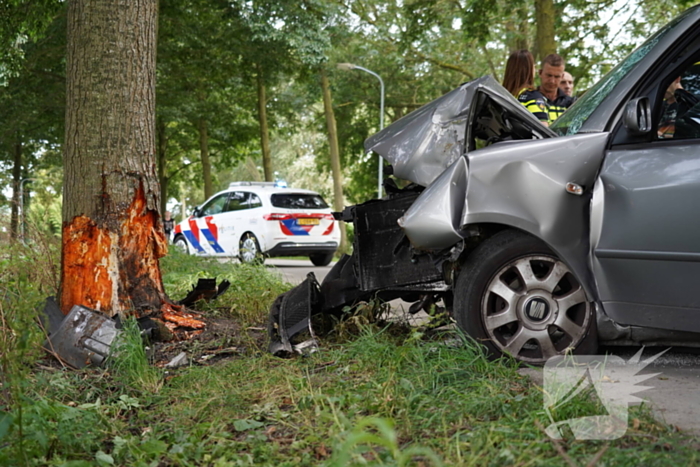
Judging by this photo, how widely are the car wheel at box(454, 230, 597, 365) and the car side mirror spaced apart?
29.3 inches

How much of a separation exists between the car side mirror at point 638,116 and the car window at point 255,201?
1091 centimetres

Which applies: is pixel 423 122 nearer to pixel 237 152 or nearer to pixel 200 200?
pixel 237 152

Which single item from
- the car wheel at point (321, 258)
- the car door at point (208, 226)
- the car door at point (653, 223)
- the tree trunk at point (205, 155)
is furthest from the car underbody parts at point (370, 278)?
the tree trunk at point (205, 155)

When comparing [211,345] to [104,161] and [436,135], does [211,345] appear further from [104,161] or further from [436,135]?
[436,135]

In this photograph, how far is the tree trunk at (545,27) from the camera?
12.4 meters

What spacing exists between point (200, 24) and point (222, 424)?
14.1m

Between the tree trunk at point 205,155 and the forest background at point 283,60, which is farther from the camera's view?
the tree trunk at point 205,155

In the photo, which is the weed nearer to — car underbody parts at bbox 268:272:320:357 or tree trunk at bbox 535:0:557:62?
car underbody parts at bbox 268:272:320:357

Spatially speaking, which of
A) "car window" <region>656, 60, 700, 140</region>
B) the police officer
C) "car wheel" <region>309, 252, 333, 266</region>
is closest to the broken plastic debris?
"car window" <region>656, 60, 700, 140</region>

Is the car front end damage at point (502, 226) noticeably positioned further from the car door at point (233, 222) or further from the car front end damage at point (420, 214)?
the car door at point (233, 222)

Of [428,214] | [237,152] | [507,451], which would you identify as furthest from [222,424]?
[237,152]

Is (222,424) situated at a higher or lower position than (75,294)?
lower

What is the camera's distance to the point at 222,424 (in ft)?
9.94

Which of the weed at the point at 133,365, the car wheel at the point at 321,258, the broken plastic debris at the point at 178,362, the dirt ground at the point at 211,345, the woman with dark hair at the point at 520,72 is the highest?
the woman with dark hair at the point at 520,72
